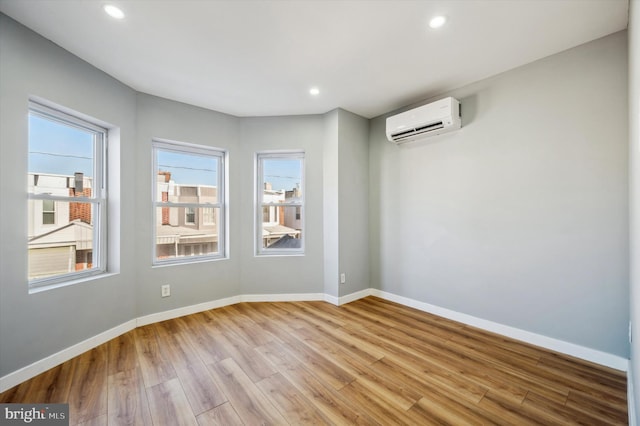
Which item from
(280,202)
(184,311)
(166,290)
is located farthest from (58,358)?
(280,202)

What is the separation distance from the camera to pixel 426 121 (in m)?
2.94

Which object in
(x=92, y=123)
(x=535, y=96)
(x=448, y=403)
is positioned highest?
(x=535, y=96)

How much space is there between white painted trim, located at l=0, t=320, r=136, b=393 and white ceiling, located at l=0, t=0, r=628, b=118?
98.9 inches

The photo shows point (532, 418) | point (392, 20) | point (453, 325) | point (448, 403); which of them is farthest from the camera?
point (453, 325)

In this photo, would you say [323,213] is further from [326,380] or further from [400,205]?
[326,380]

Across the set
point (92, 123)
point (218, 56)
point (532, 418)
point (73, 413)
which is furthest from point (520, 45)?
point (73, 413)

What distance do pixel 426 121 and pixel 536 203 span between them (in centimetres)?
134

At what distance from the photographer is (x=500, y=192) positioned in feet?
8.59

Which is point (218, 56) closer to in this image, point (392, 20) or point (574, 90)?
point (392, 20)

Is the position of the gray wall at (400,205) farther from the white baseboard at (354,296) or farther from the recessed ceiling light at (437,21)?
the recessed ceiling light at (437,21)

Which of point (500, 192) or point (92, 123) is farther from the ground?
point (92, 123)

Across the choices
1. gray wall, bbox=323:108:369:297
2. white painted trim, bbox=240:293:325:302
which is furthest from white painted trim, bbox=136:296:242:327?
gray wall, bbox=323:108:369:297

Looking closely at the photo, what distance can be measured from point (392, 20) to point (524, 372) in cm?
280

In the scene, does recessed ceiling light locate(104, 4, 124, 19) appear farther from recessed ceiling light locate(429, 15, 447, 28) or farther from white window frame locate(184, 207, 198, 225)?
recessed ceiling light locate(429, 15, 447, 28)
